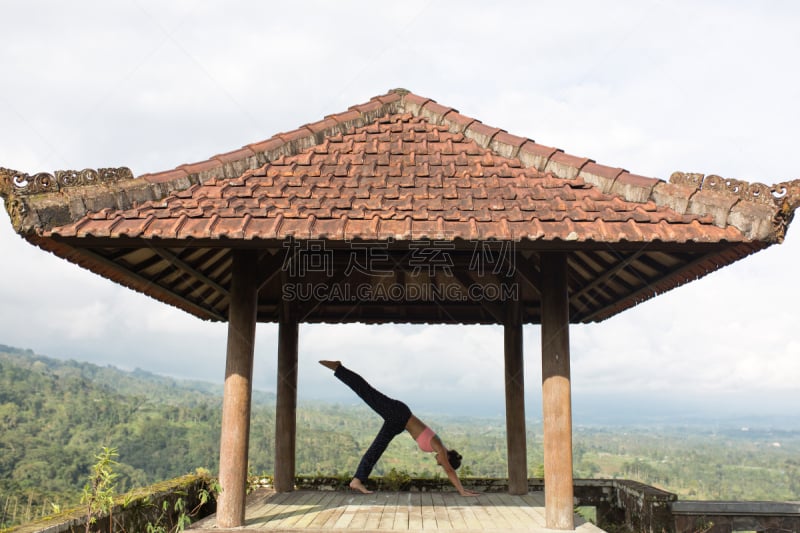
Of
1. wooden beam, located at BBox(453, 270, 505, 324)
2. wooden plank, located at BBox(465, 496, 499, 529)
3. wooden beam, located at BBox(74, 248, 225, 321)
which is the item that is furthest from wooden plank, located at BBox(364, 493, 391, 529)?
wooden beam, located at BBox(74, 248, 225, 321)

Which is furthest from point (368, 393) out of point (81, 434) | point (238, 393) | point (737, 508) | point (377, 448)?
point (81, 434)

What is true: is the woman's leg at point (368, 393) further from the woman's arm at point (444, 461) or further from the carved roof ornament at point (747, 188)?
the carved roof ornament at point (747, 188)

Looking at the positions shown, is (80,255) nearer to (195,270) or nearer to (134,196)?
(134,196)

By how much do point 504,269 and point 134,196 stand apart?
4.33m

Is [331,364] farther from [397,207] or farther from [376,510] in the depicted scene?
[397,207]

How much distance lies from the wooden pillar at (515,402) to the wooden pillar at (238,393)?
4.26 m

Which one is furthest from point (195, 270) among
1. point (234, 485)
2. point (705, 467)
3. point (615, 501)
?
point (705, 467)

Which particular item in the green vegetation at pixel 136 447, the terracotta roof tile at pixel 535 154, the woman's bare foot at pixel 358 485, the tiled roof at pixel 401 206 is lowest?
the green vegetation at pixel 136 447

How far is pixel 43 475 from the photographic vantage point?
40.2m

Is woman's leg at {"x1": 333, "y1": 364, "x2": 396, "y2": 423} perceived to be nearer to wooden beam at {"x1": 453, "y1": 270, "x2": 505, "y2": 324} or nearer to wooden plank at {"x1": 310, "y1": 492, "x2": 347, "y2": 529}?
wooden plank at {"x1": 310, "y1": 492, "x2": 347, "y2": 529}

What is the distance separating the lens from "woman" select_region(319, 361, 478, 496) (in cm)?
886

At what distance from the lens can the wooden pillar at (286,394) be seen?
30.9 feet

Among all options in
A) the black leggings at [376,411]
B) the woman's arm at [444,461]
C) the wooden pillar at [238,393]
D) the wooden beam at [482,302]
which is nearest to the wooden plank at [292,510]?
the wooden pillar at [238,393]

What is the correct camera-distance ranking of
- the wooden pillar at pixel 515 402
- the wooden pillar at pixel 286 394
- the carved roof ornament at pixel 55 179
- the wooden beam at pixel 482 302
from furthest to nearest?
the wooden pillar at pixel 286 394 < the wooden pillar at pixel 515 402 < the wooden beam at pixel 482 302 < the carved roof ornament at pixel 55 179
